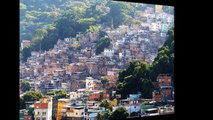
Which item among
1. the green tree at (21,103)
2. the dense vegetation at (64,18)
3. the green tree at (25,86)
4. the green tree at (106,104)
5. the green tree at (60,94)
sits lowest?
the green tree at (106,104)

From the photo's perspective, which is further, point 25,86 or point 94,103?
point 94,103

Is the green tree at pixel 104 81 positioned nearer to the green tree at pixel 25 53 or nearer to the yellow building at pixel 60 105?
the yellow building at pixel 60 105

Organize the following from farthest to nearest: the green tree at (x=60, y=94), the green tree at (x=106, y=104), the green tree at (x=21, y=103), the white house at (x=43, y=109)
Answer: the green tree at (x=106, y=104) → the green tree at (x=60, y=94) → the white house at (x=43, y=109) → the green tree at (x=21, y=103)

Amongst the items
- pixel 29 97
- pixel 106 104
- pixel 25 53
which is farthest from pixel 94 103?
pixel 25 53

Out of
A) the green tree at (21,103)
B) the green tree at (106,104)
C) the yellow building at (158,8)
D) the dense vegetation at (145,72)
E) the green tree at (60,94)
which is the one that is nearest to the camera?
the green tree at (21,103)

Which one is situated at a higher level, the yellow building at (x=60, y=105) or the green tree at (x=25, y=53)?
the green tree at (x=25, y=53)

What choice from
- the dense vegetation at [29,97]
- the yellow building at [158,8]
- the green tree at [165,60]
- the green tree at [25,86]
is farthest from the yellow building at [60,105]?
the yellow building at [158,8]

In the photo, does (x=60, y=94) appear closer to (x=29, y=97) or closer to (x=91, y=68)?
(x=29, y=97)
